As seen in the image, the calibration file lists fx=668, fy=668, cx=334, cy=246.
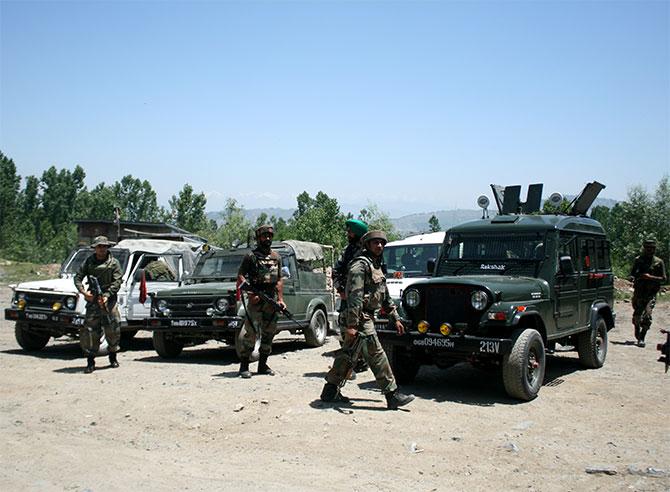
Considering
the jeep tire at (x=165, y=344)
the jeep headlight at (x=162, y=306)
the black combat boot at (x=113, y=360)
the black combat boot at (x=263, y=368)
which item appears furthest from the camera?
the jeep tire at (x=165, y=344)

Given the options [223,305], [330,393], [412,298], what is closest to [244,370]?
[223,305]

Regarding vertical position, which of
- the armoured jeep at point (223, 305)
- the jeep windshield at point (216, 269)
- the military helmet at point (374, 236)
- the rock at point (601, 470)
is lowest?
the rock at point (601, 470)

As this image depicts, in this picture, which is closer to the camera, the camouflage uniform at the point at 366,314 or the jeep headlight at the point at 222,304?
the camouflage uniform at the point at 366,314

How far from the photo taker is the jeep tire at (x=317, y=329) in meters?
12.4

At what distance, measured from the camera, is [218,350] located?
1256 cm

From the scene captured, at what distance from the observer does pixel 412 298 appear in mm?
8133

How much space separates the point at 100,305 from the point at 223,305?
1820 mm

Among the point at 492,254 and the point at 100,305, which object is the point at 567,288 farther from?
the point at 100,305

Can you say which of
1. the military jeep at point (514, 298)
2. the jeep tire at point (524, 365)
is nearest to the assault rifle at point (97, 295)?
the military jeep at point (514, 298)

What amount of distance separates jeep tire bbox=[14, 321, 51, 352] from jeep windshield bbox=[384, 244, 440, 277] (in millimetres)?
6277

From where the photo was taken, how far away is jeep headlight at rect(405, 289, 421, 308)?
26.6ft

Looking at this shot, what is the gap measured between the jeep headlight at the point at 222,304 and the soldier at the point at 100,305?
1.51 metres

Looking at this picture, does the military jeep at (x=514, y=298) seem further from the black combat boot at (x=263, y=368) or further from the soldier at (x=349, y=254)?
the black combat boot at (x=263, y=368)

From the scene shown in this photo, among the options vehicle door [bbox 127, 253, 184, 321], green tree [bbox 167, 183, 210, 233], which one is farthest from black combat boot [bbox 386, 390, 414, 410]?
green tree [bbox 167, 183, 210, 233]
